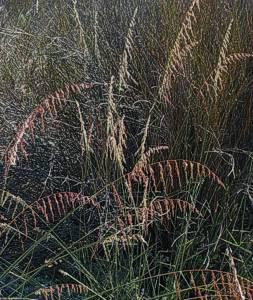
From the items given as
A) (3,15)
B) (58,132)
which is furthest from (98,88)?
(3,15)

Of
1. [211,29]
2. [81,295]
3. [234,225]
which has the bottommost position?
[81,295]

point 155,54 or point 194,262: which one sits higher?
point 155,54

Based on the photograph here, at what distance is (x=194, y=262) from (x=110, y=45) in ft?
3.95

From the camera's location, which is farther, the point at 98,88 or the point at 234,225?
the point at 98,88

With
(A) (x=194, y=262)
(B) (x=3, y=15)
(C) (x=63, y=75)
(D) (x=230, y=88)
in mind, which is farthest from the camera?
(B) (x=3, y=15)

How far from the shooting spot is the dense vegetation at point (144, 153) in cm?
241

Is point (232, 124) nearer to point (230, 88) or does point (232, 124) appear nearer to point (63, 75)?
point (230, 88)

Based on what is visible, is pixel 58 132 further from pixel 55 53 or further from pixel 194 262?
pixel 194 262

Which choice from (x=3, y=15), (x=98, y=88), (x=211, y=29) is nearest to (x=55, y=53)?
(x=98, y=88)

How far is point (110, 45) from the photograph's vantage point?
3.13 meters

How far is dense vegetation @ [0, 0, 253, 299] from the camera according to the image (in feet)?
7.91

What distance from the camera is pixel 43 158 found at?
2938mm

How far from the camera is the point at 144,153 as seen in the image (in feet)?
8.00

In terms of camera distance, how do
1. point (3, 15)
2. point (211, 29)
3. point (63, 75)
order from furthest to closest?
point (3, 15) < point (63, 75) < point (211, 29)
